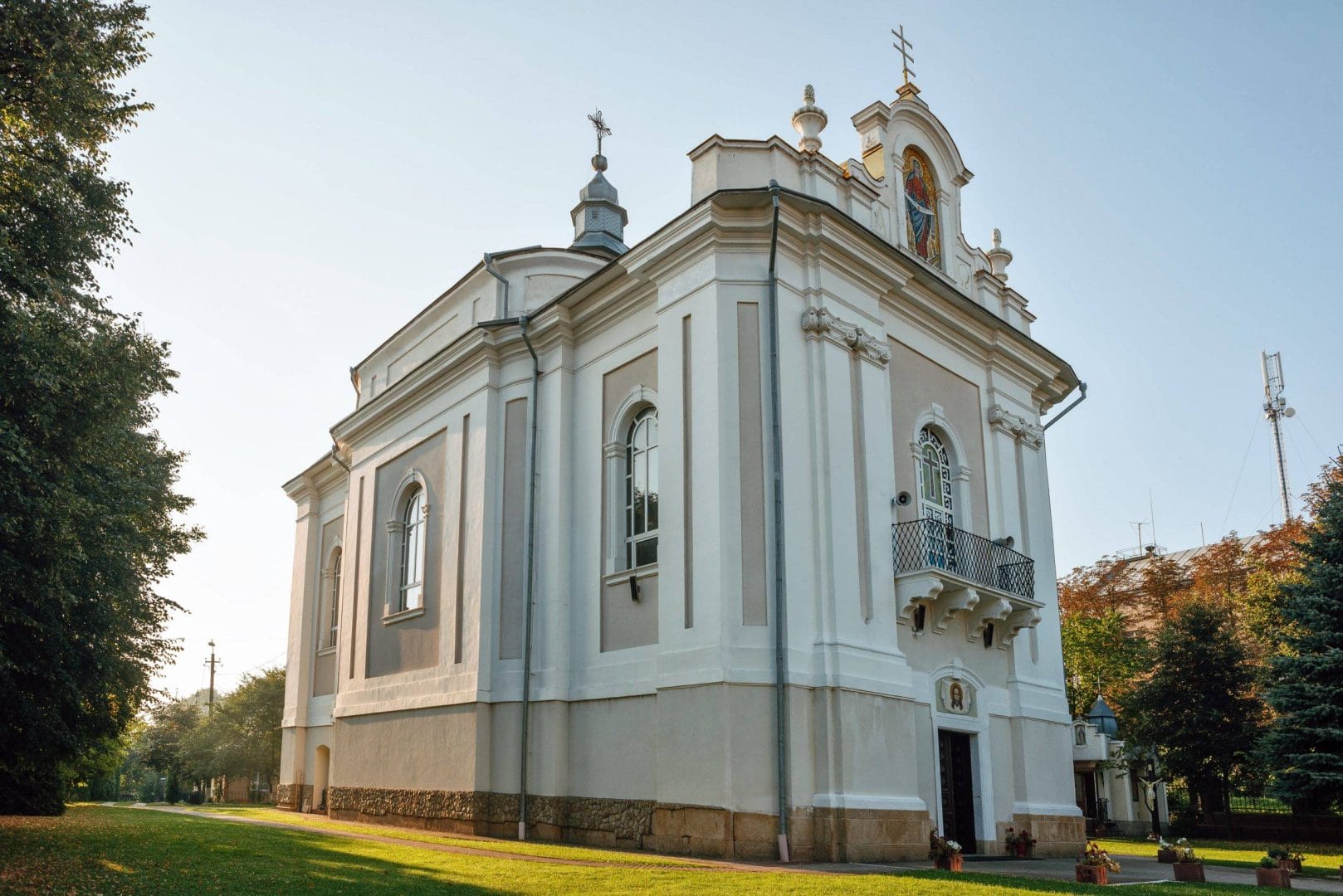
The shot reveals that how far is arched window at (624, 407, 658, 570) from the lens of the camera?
53.2ft

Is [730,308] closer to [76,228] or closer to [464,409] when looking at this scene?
[464,409]

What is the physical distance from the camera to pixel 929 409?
57.4ft

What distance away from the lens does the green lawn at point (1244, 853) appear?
1750 cm

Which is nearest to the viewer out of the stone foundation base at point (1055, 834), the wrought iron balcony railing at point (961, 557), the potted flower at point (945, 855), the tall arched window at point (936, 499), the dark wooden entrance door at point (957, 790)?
the potted flower at point (945, 855)

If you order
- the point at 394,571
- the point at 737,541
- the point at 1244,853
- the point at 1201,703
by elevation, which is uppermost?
the point at 394,571

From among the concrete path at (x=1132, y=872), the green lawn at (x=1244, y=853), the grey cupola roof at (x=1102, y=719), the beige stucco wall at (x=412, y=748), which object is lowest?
the green lawn at (x=1244, y=853)

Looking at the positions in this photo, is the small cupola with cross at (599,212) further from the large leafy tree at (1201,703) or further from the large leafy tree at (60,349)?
the large leafy tree at (1201,703)

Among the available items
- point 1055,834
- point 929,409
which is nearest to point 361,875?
point 929,409

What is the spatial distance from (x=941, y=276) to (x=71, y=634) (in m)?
14.2

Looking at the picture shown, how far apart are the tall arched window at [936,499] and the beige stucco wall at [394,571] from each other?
848 centimetres

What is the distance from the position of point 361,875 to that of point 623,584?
6003 mm

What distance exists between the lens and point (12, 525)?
34.4ft

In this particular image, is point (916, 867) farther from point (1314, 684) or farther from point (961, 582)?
point (1314, 684)

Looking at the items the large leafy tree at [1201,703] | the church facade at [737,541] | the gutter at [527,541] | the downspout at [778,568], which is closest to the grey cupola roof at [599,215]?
the church facade at [737,541]
